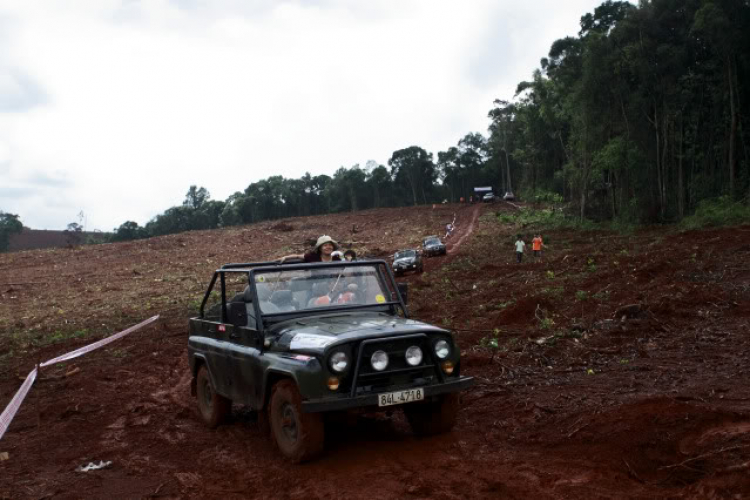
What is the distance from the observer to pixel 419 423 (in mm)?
6551

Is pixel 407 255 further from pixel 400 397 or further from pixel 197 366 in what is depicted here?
pixel 400 397

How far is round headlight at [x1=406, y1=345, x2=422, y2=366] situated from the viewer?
5.93 meters

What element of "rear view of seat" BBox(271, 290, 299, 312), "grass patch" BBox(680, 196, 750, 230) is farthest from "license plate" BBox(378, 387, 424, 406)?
"grass patch" BBox(680, 196, 750, 230)

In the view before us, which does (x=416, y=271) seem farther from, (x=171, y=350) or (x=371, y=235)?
(x=371, y=235)

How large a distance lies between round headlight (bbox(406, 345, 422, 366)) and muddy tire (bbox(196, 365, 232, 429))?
8.39ft

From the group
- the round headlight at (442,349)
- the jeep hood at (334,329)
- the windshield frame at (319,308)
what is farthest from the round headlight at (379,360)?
the windshield frame at (319,308)

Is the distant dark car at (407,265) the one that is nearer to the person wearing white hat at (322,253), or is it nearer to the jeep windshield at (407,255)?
the jeep windshield at (407,255)

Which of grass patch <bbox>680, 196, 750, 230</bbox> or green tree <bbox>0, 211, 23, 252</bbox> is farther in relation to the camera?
green tree <bbox>0, 211, 23, 252</bbox>

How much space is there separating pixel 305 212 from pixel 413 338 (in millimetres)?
96965

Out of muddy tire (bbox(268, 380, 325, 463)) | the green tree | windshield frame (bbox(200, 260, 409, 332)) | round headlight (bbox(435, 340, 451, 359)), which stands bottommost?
muddy tire (bbox(268, 380, 325, 463))

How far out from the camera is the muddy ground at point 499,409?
5.23 meters

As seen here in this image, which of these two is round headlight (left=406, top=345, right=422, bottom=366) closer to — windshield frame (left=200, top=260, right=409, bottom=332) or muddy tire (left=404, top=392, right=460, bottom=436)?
muddy tire (left=404, top=392, right=460, bottom=436)

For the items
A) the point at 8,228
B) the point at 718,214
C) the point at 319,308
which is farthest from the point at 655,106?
the point at 8,228

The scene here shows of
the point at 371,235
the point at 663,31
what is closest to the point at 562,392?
the point at 663,31
